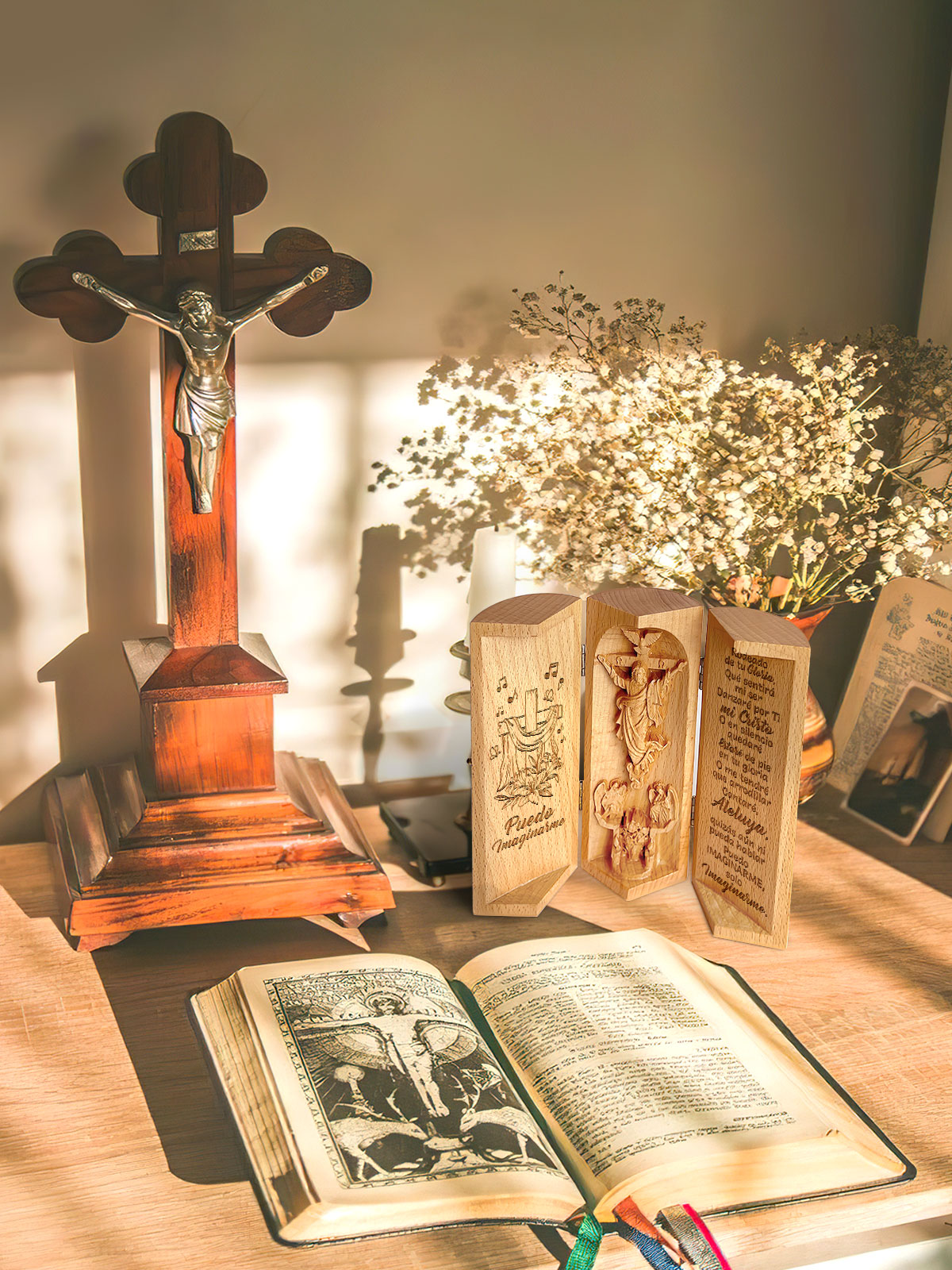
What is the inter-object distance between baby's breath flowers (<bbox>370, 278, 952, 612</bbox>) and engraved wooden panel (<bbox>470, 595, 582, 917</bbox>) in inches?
6.6

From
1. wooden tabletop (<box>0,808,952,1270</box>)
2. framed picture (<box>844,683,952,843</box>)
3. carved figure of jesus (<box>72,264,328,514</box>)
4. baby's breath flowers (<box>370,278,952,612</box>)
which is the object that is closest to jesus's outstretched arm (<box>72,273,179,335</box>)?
carved figure of jesus (<box>72,264,328,514</box>)

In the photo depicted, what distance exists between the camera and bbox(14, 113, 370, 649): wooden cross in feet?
3.47

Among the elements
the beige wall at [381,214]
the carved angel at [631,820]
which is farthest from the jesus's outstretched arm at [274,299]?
the carved angel at [631,820]

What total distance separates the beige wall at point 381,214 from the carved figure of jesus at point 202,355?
7.8 inches

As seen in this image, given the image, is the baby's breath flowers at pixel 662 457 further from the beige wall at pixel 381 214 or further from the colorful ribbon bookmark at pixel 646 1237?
the colorful ribbon bookmark at pixel 646 1237

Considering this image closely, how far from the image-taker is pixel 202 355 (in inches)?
43.1

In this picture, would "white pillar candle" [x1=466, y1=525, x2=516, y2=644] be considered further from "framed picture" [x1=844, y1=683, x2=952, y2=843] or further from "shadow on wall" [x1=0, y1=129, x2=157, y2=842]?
"framed picture" [x1=844, y1=683, x2=952, y2=843]

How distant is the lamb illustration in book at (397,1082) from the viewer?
2.65 ft

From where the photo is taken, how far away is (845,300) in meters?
1.56

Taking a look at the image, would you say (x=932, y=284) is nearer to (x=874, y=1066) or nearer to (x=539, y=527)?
(x=539, y=527)

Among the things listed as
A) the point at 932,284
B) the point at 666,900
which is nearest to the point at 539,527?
the point at 666,900

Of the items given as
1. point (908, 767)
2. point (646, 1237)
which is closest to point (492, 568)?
point (908, 767)

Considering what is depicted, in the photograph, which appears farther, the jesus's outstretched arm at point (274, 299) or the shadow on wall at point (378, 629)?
the shadow on wall at point (378, 629)

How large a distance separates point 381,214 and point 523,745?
2.07 feet
